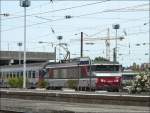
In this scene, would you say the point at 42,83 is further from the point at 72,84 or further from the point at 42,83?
the point at 72,84

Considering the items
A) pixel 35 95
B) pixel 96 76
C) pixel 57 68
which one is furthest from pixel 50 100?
pixel 57 68

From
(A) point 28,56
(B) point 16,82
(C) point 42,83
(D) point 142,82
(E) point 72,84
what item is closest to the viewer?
(D) point 142,82

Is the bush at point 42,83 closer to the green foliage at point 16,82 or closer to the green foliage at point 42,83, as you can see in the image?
the green foliage at point 42,83

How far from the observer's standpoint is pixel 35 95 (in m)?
37.7

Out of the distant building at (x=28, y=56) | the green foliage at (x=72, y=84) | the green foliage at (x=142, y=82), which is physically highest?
the distant building at (x=28, y=56)

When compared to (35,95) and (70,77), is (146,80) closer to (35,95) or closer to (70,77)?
(35,95)

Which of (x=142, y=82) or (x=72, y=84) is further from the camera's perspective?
(x=72, y=84)

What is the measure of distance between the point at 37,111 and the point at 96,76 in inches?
1046

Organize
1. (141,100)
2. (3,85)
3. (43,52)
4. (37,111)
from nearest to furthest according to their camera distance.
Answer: (37,111) < (141,100) < (3,85) < (43,52)

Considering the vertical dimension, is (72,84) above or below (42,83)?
above

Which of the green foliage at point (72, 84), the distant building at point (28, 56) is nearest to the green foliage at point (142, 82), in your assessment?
the green foliage at point (72, 84)

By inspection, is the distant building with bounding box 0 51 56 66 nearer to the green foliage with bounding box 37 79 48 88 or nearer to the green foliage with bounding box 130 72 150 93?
the green foliage with bounding box 37 79 48 88

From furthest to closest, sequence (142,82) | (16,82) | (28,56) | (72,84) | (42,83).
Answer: (28,56), (16,82), (42,83), (72,84), (142,82)

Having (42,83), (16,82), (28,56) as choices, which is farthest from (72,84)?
(28,56)
